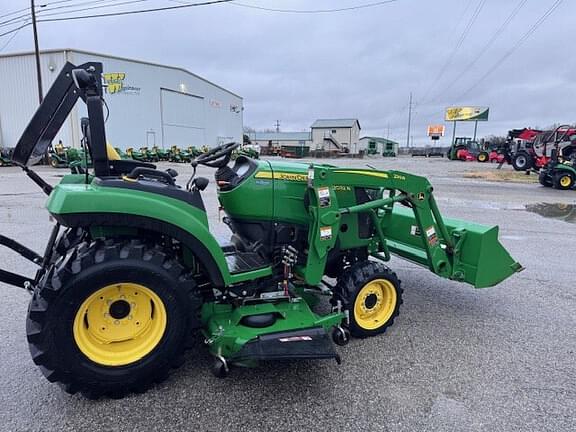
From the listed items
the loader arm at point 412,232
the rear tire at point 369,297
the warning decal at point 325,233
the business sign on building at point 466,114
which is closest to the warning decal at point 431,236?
the loader arm at point 412,232

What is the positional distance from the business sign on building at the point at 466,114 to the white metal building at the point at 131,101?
38.2 m

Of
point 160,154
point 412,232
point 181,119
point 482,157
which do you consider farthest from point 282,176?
point 482,157

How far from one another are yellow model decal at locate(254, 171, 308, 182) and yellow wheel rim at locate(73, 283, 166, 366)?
3.74ft

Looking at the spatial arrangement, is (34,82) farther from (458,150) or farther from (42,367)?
(458,150)

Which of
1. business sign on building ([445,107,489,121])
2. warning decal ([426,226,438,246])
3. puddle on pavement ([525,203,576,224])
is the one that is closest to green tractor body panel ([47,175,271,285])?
warning decal ([426,226,438,246])

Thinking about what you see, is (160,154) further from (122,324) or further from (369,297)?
(122,324)

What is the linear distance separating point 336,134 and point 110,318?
7621cm

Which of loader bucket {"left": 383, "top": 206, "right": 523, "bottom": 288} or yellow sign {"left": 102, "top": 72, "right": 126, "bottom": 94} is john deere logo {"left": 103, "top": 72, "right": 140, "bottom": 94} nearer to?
yellow sign {"left": 102, "top": 72, "right": 126, "bottom": 94}

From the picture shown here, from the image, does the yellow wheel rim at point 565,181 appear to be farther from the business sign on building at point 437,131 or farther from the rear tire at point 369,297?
the business sign on building at point 437,131

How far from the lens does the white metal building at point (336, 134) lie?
74625mm

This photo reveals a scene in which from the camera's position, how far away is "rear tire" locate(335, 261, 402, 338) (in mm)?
3127

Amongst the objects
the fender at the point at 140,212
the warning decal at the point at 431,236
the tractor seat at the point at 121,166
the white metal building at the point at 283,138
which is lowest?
the warning decal at the point at 431,236

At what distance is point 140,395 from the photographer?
2.35 m

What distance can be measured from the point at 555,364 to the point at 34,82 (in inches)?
1244
